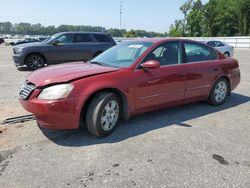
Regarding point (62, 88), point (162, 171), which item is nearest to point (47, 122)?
point (62, 88)

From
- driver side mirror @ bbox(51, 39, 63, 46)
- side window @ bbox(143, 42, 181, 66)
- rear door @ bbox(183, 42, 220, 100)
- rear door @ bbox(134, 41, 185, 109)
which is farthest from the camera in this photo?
driver side mirror @ bbox(51, 39, 63, 46)

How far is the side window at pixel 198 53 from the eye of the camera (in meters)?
5.79

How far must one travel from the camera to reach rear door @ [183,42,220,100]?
18.7 ft

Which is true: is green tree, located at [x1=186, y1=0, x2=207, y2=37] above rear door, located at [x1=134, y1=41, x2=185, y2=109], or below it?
above

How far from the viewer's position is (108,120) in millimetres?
4488

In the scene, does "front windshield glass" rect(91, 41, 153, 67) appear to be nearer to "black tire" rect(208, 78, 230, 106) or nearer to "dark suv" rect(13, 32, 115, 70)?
"black tire" rect(208, 78, 230, 106)

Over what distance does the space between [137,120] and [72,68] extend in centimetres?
153

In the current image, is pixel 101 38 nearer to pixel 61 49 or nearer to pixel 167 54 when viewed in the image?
pixel 61 49

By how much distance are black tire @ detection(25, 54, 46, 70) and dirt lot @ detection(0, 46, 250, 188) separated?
22.4ft

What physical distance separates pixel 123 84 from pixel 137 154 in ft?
3.94

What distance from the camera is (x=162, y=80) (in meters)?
5.10

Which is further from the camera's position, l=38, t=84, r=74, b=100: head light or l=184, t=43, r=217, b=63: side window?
l=184, t=43, r=217, b=63: side window

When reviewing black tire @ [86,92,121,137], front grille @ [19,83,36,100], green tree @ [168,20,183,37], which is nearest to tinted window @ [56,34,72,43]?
front grille @ [19,83,36,100]

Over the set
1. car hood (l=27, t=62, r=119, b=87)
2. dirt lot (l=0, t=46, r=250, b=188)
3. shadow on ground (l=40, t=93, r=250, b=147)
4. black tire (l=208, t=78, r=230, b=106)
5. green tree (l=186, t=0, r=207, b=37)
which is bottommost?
dirt lot (l=0, t=46, r=250, b=188)
